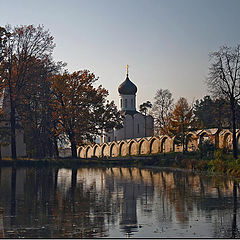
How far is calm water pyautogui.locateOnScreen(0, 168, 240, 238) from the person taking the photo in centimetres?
982

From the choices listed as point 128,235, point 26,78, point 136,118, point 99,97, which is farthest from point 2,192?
point 136,118

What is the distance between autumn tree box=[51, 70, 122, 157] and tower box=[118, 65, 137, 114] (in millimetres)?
40949

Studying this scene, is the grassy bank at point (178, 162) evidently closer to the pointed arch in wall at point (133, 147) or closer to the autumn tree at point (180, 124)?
the autumn tree at point (180, 124)

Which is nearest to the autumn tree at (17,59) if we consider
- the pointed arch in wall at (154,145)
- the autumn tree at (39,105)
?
the autumn tree at (39,105)

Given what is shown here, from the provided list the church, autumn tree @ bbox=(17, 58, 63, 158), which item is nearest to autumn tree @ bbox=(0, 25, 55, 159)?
autumn tree @ bbox=(17, 58, 63, 158)

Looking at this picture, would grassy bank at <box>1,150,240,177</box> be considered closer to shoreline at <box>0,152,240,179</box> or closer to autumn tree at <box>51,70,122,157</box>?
shoreline at <box>0,152,240,179</box>

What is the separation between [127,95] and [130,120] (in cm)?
582

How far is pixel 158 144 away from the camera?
54.8m

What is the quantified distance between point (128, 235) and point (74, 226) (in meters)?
1.45

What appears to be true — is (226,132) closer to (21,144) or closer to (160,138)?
(160,138)

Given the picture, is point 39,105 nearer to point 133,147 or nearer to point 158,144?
point 158,144

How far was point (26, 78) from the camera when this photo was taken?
37.7 m

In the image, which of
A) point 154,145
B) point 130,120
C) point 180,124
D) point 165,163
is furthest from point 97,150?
point 165,163

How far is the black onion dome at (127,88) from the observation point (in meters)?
85.0
